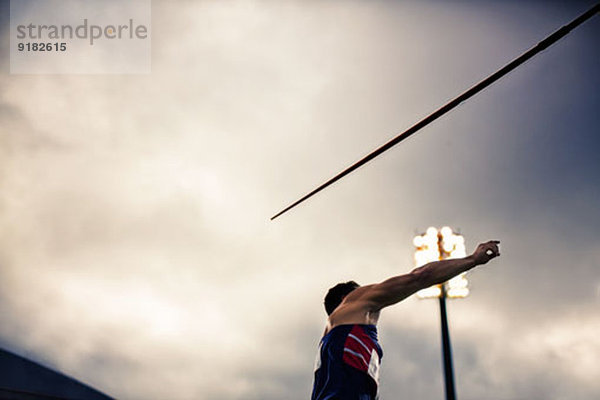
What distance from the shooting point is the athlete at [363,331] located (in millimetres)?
3344

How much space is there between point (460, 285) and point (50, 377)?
62.8ft

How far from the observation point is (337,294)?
161 inches

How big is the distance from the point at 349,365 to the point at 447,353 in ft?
33.3

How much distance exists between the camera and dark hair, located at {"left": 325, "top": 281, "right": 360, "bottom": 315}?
4.07 meters

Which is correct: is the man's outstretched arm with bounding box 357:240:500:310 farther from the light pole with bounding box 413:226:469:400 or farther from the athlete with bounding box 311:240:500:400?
the light pole with bounding box 413:226:469:400

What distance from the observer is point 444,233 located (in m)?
15.1

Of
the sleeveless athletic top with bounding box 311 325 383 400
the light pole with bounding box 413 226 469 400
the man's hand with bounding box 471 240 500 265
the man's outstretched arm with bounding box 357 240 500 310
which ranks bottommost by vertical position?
the sleeveless athletic top with bounding box 311 325 383 400

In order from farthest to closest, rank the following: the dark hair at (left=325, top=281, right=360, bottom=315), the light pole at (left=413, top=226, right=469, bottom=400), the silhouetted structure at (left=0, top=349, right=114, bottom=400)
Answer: the silhouetted structure at (left=0, top=349, right=114, bottom=400)
the light pole at (left=413, top=226, right=469, bottom=400)
the dark hair at (left=325, top=281, right=360, bottom=315)

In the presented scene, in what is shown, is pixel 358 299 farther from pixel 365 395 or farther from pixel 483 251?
pixel 483 251

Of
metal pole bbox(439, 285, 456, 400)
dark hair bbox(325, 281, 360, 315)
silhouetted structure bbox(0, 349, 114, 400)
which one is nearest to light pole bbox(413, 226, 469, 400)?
metal pole bbox(439, 285, 456, 400)

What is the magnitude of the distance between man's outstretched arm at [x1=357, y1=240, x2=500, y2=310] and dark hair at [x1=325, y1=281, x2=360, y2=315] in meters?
0.62

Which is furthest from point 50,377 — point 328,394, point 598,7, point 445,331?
point 598,7

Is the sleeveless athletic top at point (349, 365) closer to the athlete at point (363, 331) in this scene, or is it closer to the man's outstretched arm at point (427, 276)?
the athlete at point (363, 331)

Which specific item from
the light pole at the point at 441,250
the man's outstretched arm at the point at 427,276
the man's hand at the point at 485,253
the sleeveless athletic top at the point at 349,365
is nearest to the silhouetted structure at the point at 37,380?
the light pole at the point at 441,250
